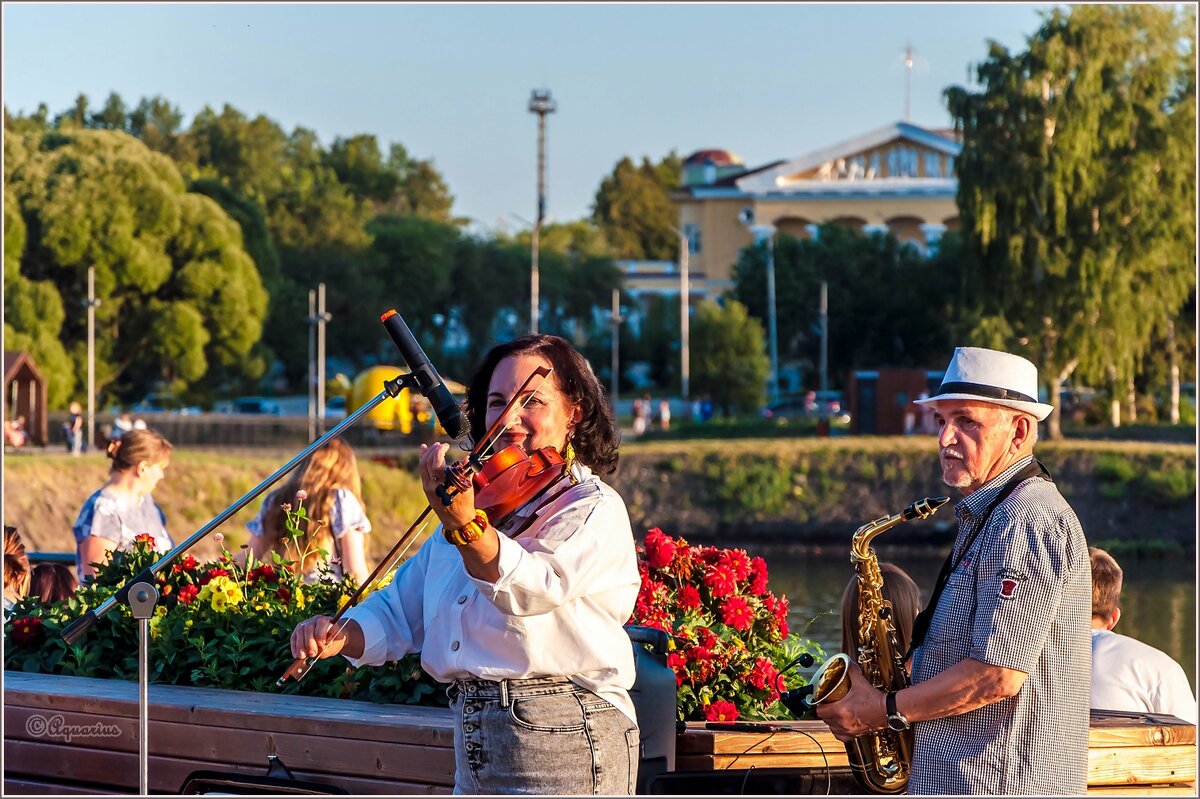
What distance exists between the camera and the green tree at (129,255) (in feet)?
172

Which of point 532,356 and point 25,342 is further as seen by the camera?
point 25,342

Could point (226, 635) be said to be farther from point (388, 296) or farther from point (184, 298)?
point (388, 296)

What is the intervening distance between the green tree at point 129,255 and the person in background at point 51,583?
44807mm

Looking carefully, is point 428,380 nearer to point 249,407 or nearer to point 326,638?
point 326,638

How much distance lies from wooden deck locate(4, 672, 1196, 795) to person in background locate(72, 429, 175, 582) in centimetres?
221

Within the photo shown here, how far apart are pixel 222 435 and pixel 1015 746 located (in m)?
40.9

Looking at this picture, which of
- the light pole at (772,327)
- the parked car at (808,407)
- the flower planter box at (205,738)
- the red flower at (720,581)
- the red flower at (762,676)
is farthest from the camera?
the light pole at (772,327)

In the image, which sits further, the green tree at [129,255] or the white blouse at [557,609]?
the green tree at [129,255]

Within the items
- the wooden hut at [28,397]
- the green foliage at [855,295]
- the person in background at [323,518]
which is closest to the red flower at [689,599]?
the person in background at [323,518]

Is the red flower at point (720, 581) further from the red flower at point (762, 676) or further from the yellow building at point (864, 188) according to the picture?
the yellow building at point (864, 188)

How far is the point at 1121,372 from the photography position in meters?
42.8

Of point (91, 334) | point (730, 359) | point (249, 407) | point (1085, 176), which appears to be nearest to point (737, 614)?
point (1085, 176)

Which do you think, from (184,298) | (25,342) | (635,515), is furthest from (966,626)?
(184,298)

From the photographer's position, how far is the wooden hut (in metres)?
41.6
